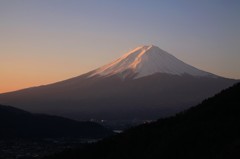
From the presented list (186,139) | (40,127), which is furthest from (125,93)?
(186,139)

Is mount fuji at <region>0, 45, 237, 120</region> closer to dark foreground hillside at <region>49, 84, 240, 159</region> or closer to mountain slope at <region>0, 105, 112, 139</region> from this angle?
mountain slope at <region>0, 105, 112, 139</region>

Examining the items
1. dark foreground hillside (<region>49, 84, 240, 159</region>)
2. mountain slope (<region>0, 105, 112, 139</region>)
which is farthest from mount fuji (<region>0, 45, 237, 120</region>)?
dark foreground hillside (<region>49, 84, 240, 159</region>)

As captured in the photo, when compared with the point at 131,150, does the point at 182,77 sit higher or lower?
higher

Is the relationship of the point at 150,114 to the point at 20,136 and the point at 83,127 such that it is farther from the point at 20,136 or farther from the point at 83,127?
the point at 20,136

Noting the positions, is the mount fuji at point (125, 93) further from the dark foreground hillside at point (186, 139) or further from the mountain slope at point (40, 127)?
the dark foreground hillside at point (186, 139)

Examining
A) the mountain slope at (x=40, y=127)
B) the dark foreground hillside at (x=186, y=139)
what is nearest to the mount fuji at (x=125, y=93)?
the mountain slope at (x=40, y=127)

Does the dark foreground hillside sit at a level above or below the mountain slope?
below

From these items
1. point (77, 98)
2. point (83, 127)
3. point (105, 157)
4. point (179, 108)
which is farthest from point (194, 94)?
point (105, 157)

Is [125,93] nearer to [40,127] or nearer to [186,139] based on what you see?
[40,127]
